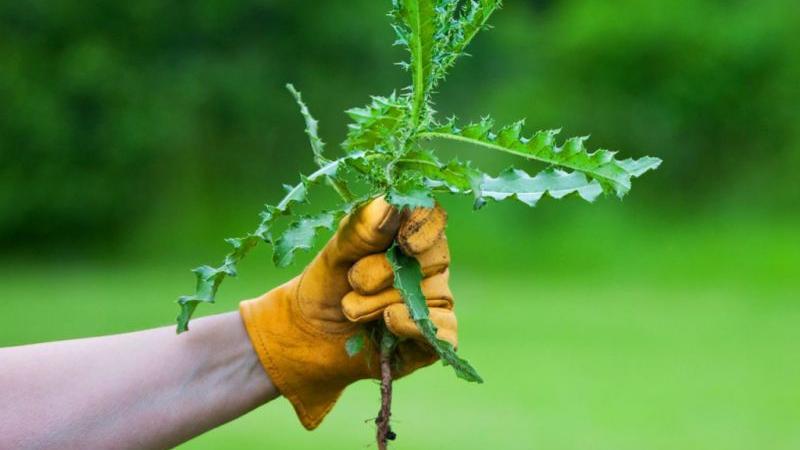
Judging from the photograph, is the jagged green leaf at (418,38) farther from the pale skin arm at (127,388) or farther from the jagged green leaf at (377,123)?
the pale skin arm at (127,388)

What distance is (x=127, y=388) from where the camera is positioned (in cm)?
280

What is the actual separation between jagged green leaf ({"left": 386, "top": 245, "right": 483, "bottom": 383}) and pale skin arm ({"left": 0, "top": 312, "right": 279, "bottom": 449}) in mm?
456

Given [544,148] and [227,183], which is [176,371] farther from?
[227,183]

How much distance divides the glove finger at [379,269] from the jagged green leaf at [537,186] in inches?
8.1

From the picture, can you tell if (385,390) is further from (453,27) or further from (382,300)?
(453,27)

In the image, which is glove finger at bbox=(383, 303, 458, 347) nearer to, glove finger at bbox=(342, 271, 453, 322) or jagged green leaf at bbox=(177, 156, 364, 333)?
glove finger at bbox=(342, 271, 453, 322)

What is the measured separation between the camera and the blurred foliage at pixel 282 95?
14625mm

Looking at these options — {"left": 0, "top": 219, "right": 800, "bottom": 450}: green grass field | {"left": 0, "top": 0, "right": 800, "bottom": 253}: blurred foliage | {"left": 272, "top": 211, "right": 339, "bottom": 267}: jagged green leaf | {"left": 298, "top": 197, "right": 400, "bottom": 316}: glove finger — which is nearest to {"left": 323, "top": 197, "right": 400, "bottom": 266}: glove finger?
{"left": 298, "top": 197, "right": 400, "bottom": 316}: glove finger

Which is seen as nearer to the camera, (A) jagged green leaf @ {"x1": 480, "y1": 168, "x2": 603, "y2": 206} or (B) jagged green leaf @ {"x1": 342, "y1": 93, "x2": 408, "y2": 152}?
(A) jagged green leaf @ {"x1": 480, "y1": 168, "x2": 603, "y2": 206}

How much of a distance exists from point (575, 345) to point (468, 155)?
2605 millimetres

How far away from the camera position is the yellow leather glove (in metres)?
2.74

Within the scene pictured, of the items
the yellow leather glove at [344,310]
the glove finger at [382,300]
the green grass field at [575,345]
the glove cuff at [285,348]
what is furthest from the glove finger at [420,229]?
the green grass field at [575,345]

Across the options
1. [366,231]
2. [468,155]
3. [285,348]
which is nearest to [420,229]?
[366,231]

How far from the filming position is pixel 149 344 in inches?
113
